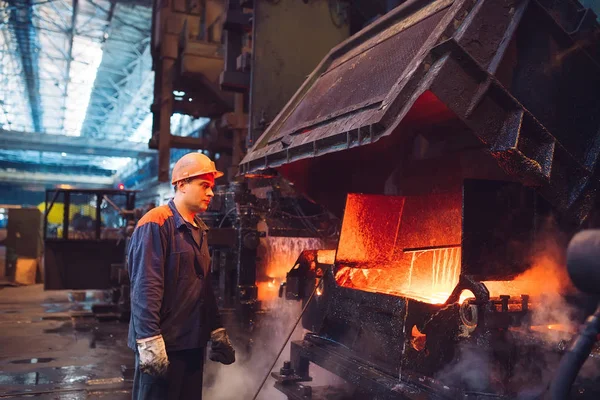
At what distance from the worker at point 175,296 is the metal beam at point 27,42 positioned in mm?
12574

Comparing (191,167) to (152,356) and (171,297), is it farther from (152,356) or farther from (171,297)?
(152,356)

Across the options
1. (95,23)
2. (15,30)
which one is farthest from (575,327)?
(15,30)

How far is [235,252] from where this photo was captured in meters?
7.19

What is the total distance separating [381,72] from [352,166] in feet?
3.91

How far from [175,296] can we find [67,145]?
19.0 m

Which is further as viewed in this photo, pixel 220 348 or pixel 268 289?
pixel 268 289

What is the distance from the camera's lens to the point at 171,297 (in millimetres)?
2967

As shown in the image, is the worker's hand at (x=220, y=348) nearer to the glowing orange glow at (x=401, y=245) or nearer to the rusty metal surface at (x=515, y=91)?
the glowing orange glow at (x=401, y=245)

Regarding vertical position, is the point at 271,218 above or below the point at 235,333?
above

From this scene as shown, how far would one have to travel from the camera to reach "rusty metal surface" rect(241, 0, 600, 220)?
288cm

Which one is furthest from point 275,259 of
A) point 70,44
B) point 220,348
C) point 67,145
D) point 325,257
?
point 67,145

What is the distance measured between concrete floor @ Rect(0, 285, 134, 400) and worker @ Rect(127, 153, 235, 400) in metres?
1.96

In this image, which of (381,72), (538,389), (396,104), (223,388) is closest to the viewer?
(538,389)

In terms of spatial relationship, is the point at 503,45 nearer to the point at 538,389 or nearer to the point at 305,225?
the point at 538,389
